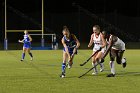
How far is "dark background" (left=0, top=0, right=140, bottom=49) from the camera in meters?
50.7

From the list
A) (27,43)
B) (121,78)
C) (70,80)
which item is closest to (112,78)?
(121,78)

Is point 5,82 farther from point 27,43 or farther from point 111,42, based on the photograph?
point 27,43

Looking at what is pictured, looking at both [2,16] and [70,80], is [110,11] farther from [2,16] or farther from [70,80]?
[70,80]

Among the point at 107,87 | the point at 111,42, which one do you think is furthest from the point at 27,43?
the point at 107,87

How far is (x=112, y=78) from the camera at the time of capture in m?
17.2

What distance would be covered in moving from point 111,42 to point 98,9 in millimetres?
35619

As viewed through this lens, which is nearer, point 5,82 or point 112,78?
point 5,82

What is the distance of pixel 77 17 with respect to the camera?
5172 centimetres

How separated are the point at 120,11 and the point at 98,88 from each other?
39.9 metres

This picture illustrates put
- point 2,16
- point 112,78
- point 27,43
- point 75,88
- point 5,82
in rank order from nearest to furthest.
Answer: point 75,88 < point 5,82 < point 112,78 < point 27,43 < point 2,16

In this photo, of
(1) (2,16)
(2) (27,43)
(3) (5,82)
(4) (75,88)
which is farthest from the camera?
(1) (2,16)

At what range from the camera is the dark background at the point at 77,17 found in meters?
50.7

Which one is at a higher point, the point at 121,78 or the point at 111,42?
the point at 111,42

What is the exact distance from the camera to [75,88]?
46.4 ft
